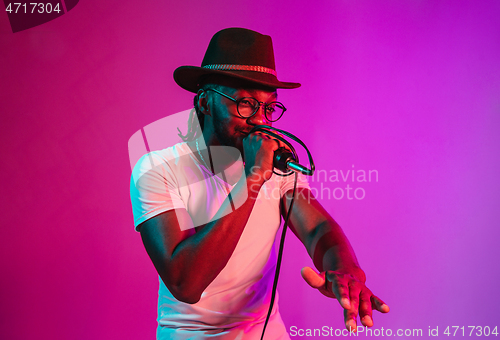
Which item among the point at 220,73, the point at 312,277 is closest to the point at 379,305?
the point at 312,277

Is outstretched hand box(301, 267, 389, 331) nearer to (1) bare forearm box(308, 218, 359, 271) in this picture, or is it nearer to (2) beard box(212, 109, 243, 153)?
(1) bare forearm box(308, 218, 359, 271)

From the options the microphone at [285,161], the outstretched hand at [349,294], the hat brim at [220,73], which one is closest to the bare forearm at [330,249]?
the outstretched hand at [349,294]

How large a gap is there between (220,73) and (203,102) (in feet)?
0.61

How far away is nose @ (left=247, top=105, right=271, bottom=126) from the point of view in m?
1.33

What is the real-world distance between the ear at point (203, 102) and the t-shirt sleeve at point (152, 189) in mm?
285

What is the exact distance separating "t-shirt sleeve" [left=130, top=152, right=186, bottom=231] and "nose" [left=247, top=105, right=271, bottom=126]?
1.25 feet

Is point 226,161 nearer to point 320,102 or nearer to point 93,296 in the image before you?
point 320,102

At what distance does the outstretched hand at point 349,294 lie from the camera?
86 cm

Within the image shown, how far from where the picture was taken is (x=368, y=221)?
236cm

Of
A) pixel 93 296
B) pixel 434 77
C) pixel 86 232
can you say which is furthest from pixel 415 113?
pixel 93 296

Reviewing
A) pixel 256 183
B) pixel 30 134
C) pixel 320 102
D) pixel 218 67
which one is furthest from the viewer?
pixel 320 102

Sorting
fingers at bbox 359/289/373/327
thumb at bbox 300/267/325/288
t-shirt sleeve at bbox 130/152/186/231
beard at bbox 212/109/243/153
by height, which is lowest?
fingers at bbox 359/289/373/327

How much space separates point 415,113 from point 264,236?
1.55 meters

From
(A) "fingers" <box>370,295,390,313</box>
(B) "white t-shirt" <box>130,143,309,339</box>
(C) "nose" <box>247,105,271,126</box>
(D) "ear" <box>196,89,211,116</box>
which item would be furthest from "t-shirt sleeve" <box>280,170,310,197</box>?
(A) "fingers" <box>370,295,390,313</box>
